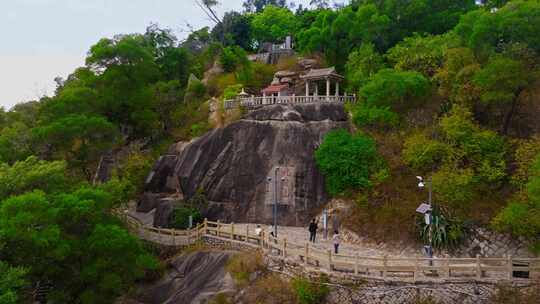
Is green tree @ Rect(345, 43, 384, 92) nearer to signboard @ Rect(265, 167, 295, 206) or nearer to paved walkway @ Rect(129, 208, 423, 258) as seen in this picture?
signboard @ Rect(265, 167, 295, 206)

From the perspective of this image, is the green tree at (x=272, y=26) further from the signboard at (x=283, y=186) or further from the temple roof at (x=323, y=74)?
the signboard at (x=283, y=186)

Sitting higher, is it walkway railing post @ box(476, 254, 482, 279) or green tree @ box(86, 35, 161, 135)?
green tree @ box(86, 35, 161, 135)

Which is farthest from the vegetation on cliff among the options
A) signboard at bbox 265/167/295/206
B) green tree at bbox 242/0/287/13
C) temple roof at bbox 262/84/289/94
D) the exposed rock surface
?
green tree at bbox 242/0/287/13

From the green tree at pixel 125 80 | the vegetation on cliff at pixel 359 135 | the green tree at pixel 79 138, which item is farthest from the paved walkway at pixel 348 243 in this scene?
the green tree at pixel 125 80

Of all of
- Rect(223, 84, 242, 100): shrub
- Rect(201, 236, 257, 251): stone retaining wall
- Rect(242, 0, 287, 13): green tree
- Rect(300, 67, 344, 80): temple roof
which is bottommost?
Rect(201, 236, 257, 251): stone retaining wall

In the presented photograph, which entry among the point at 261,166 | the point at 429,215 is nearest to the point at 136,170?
the point at 261,166

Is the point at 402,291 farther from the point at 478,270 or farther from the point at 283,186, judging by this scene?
the point at 283,186

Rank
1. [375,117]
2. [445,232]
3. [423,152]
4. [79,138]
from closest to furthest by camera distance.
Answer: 1. [445,232]
2. [423,152]
3. [375,117]
4. [79,138]
